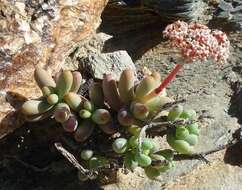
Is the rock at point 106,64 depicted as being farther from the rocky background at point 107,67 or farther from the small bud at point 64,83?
the small bud at point 64,83

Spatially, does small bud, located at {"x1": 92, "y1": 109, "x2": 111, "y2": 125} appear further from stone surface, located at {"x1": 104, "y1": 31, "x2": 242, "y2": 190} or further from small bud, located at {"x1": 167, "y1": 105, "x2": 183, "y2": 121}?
stone surface, located at {"x1": 104, "y1": 31, "x2": 242, "y2": 190}

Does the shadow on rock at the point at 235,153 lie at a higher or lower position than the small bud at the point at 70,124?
lower

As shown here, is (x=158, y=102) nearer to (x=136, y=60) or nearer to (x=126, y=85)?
(x=126, y=85)

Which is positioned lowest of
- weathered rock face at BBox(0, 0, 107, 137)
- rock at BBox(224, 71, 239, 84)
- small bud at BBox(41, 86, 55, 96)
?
rock at BBox(224, 71, 239, 84)

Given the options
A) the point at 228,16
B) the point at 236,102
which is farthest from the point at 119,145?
the point at 228,16

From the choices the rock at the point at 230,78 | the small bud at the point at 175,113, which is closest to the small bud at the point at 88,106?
the small bud at the point at 175,113

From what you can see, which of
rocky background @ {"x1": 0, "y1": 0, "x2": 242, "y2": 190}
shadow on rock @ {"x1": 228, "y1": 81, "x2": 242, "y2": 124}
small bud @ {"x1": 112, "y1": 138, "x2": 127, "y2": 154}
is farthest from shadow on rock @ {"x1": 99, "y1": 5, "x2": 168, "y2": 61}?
small bud @ {"x1": 112, "y1": 138, "x2": 127, "y2": 154}

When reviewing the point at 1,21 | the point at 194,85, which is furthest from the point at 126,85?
the point at 194,85
